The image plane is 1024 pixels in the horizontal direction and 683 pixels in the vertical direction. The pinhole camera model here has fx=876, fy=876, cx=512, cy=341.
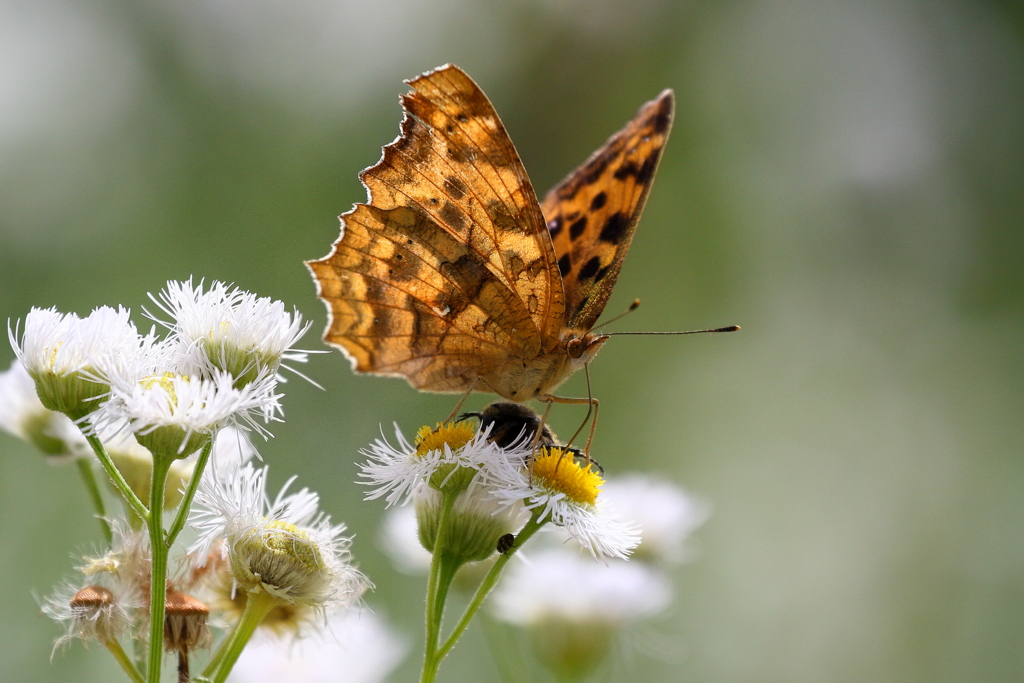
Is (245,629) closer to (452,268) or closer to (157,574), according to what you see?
(157,574)

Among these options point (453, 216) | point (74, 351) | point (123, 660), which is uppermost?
point (453, 216)

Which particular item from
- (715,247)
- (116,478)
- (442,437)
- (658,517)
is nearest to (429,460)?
(442,437)

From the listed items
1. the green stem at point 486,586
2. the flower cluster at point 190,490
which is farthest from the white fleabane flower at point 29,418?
the green stem at point 486,586

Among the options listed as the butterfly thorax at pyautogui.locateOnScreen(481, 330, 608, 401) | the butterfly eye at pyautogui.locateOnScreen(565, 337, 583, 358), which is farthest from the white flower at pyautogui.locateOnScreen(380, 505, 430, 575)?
the butterfly eye at pyautogui.locateOnScreen(565, 337, 583, 358)

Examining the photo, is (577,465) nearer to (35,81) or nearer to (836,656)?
(836,656)

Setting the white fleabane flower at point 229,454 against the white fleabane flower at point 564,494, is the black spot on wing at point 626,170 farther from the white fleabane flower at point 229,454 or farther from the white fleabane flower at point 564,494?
Answer: the white fleabane flower at point 229,454
